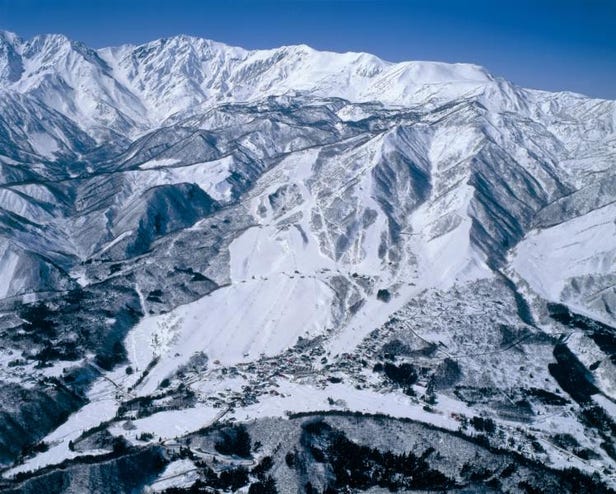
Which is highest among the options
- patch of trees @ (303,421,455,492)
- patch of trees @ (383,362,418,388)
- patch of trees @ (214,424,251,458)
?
patch of trees @ (383,362,418,388)

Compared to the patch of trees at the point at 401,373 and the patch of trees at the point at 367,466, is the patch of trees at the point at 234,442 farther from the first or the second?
the patch of trees at the point at 401,373

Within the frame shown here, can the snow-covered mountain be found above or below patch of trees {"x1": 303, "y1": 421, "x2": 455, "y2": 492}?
above

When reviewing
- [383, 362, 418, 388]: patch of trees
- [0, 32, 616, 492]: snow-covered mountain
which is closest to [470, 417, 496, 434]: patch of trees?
[0, 32, 616, 492]: snow-covered mountain

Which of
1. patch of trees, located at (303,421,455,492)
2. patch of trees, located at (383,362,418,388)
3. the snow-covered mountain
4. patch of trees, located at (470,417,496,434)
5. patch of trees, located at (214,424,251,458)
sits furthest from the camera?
patch of trees, located at (383,362,418,388)

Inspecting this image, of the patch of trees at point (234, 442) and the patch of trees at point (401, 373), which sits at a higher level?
the patch of trees at point (401, 373)

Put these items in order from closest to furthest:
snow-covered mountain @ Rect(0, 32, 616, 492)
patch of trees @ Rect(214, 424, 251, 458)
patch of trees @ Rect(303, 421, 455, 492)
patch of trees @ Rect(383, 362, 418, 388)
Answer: patch of trees @ Rect(303, 421, 455, 492), snow-covered mountain @ Rect(0, 32, 616, 492), patch of trees @ Rect(214, 424, 251, 458), patch of trees @ Rect(383, 362, 418, 388)

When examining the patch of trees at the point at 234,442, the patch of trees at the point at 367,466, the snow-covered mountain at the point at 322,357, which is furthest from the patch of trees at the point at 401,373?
the patch of trees at the point at 234,442

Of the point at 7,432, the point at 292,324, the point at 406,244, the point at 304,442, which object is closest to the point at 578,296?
the point at 406,244

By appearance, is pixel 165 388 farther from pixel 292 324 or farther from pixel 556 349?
pixel 556 349

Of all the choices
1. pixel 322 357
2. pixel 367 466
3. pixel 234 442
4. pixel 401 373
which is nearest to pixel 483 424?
pixel 401 373

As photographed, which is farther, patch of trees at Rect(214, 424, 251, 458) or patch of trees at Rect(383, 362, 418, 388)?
patch of trees at Rect(383, 362, 418, 388)

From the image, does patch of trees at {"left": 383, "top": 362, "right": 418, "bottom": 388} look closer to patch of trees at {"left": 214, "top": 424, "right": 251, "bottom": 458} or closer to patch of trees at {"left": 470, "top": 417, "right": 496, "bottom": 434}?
patch of trees at {"left": 470, "top": 417, "right": 496, "bottom": 434}

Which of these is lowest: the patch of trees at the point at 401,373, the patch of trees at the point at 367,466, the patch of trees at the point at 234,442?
the patch of trees at the point at 367,466
